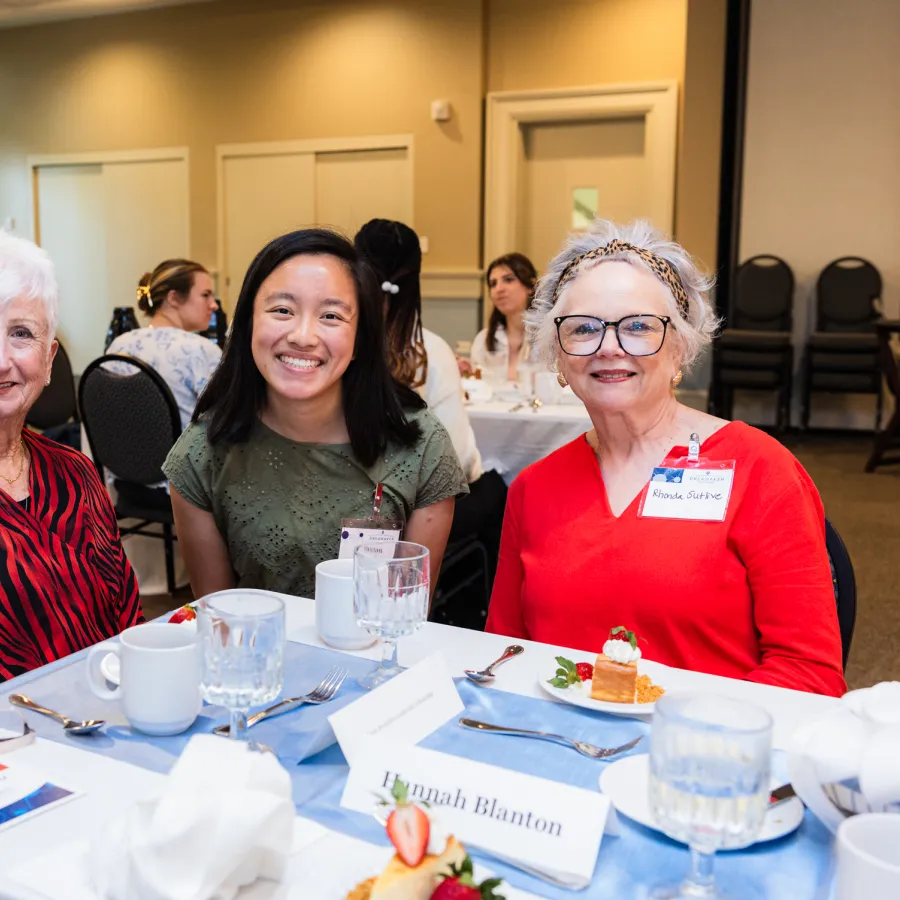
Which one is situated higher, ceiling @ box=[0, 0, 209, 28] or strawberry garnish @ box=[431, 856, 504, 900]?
ceiling @ box=[0, 0, 209, 28]

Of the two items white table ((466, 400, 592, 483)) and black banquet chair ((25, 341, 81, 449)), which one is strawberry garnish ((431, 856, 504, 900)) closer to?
white table ((466, 400, 592, 483))

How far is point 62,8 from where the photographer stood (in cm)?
943

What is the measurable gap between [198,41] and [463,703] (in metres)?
9.35

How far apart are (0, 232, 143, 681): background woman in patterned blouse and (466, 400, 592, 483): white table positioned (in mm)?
2169

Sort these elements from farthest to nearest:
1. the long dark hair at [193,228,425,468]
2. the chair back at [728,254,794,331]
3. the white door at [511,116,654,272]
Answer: the white door at [511,116,654,272] < the chair back at [728,254,794,331] < the long dark hair at [193,228,425,468]

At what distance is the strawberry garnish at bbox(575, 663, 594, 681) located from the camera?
124 centimetres

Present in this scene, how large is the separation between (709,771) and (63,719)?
0.76 m

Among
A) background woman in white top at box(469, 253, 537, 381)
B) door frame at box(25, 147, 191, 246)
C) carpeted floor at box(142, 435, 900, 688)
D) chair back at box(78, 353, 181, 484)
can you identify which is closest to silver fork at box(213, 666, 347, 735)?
chair back at box(78, 353, 181, 484)

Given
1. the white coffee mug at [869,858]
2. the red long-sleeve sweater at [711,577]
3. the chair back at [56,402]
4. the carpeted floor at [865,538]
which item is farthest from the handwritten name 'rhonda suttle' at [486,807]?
the chair back at [56,402]

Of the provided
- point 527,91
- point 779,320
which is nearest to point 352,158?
point 527,91

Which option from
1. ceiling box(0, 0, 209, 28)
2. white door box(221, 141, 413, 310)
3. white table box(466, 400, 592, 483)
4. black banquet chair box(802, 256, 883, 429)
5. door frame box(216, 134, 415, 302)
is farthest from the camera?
ceiling box(0, 0, 209, 28)

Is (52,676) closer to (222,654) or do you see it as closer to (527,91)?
(222,654)

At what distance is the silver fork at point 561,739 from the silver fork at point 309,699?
0.18m

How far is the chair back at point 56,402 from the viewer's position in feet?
16.7
